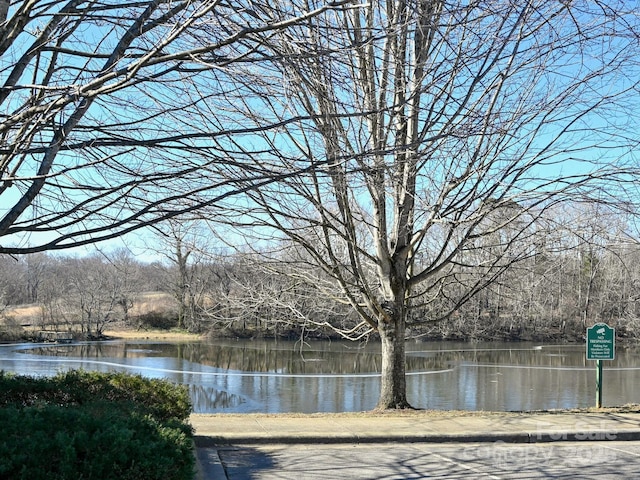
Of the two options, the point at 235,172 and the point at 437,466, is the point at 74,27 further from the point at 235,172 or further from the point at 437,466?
the point at 437,466

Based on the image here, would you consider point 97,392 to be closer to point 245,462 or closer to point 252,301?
point 245,462

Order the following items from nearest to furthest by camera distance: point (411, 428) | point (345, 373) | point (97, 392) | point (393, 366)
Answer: point (97, 392) < point (411, 428) < point (393, 366) < point (345, 373)

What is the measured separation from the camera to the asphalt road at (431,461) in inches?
262

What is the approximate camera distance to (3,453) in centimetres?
412

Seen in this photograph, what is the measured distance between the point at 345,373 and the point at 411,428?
46.8ft

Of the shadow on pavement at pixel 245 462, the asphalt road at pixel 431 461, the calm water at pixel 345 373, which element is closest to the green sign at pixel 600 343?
the calm water at pixel 345 373

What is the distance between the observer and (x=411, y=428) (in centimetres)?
885

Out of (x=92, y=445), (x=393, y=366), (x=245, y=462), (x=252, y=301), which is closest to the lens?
(x=92, y=445)

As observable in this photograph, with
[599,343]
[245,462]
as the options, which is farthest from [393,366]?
[245,462]

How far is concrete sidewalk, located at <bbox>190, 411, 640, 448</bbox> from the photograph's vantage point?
8.20 m

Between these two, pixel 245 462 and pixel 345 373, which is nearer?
pixel 245 462

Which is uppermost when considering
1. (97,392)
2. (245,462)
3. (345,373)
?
(97,392)

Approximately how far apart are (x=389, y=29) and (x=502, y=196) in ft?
20.1

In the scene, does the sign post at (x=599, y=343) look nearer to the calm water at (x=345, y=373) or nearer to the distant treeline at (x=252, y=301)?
the distant treeline at (x=252, y=301)
